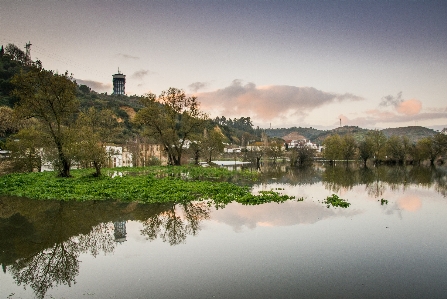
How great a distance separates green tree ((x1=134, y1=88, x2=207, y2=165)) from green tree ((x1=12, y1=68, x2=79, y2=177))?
16.2 m

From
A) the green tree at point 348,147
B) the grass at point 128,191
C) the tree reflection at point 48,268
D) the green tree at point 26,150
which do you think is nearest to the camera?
A: the tree reflection at point 48,268

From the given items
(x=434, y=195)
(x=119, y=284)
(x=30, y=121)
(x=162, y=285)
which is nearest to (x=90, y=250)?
(x=119, y=284)

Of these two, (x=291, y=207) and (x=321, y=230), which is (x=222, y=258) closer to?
(x=321, y=230)

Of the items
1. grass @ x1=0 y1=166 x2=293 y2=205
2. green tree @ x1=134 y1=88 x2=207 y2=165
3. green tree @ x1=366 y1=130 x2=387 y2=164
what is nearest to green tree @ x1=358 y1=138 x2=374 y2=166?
green tree @ x1=366 y1=130 x2=387 y2=164

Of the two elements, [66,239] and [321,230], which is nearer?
[66,239]

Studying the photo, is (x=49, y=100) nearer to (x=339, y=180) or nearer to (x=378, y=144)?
(x=339, y=180)

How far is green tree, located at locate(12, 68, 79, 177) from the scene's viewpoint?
2908cm

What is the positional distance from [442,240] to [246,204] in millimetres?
9295

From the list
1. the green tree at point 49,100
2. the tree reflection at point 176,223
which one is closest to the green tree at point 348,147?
the green tree at point 49,100

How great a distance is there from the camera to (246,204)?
18016mm

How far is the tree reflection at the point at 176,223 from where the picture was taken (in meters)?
11.9

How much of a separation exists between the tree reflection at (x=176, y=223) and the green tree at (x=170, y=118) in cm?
3107

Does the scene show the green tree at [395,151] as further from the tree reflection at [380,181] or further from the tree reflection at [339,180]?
the tree reflection at [339,180]

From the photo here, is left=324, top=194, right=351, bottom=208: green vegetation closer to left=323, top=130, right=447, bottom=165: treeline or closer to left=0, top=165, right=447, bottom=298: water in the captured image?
left=0, top=165, right=447, bottom=298: water
